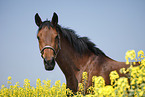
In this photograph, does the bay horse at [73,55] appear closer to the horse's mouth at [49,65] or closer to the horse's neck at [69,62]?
the horse's neck at [69,62]

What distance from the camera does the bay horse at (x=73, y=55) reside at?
5.57 meters

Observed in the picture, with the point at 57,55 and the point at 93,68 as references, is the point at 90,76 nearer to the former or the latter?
the point at 93,68

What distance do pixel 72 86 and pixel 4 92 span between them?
4214 mm

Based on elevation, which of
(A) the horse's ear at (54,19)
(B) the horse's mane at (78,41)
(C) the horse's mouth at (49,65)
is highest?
(A) the horse's ear at (54,19)

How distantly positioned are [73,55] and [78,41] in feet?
1.83

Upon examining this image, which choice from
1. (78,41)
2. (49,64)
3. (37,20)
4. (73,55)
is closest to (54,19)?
(37,20)

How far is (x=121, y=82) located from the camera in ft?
8.81

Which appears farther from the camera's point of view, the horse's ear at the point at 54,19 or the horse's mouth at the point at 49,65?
the horse's ear at the point at 54,19

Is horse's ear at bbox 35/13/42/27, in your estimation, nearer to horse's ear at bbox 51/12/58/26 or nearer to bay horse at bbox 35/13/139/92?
bay horse at bbox 35/13/139/92

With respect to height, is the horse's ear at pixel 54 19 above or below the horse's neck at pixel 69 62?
above

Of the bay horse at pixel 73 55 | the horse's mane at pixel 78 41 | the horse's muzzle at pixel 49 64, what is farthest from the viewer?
the horse's mane at pixel 78 41

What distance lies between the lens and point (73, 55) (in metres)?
5.95

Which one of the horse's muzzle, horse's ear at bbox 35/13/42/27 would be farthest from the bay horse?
the horse's muzzle

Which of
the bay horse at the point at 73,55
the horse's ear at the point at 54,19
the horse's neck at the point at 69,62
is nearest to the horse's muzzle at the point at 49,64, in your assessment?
the bay horse at the point at 73,55
